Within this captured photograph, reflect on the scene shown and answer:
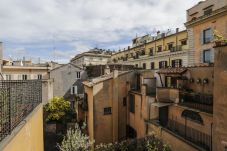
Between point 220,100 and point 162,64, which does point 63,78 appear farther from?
point 220,100

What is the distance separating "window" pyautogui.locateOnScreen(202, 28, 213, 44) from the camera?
24.5m

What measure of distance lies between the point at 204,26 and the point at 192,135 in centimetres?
1695

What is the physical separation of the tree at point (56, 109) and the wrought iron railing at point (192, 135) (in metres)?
18.6

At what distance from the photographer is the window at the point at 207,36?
24.5m

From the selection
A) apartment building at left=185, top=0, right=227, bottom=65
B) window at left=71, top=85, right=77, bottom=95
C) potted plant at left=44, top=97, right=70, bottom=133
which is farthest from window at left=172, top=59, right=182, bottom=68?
window at left=71, top=85, right=77, bottom=95

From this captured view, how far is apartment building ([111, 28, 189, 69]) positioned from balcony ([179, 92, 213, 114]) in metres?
15.4

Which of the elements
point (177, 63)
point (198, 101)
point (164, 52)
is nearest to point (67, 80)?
point (164, 52)

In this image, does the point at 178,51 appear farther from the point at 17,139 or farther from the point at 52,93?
the point at 17,139

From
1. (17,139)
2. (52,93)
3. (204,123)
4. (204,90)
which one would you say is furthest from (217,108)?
(52,93)

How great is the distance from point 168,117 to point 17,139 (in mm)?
12796

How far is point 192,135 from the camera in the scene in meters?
13.6

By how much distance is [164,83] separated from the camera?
21828 millimetres

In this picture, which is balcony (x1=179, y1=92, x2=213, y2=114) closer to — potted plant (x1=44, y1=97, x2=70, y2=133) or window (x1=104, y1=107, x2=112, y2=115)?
window (x1=104, y1=107, x2=112, y2=115)

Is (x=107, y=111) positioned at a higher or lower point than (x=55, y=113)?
higher
